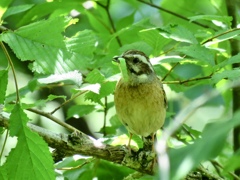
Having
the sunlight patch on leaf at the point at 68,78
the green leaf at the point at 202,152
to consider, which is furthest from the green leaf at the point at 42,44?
the green leaf at the point at 202,152

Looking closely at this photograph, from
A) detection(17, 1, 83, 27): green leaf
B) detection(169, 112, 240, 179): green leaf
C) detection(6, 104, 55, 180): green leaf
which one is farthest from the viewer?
detection(17, 1, 83, 27): green leaf

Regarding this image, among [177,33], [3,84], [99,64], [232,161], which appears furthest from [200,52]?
[232,161]

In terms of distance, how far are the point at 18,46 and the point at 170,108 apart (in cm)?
317

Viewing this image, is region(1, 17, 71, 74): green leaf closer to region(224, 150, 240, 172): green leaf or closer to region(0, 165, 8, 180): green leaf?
region(0, 165, 8, 180): green leaf

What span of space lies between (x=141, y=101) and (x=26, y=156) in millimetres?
2115

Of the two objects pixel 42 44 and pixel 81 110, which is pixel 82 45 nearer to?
pixel 42 44

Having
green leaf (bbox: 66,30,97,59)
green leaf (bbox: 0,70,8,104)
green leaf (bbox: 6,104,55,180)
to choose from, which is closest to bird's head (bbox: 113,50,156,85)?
green leaf (bbox: 66,30,97,59)

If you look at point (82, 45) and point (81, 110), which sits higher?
point (82, 45)

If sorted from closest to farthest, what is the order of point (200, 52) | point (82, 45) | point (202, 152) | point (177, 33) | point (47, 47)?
point (202, 152)
point (47, 47)
point (82, 45)
point (200, 52)
point (177, 33)

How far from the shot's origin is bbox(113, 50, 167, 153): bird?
4793 mm

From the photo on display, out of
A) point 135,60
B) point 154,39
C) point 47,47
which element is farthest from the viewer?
point 135,60

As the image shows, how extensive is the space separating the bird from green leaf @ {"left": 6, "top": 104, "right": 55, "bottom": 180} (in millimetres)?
1838

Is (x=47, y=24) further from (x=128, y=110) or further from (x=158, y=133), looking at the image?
(x=158, y=133)

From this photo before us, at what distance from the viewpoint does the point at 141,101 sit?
4.89m
